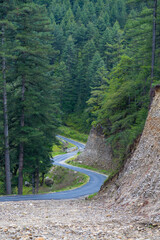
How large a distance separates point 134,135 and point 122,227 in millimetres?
9326

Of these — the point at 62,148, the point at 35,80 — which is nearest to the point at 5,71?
the point at 35,80

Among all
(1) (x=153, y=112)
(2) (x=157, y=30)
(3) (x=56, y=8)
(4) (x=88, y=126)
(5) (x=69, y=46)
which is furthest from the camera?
(3) (x=56, y=8)

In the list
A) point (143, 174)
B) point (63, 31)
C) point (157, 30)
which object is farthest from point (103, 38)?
point (143, 174)

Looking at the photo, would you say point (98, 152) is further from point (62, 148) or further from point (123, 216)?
point (123, 216)

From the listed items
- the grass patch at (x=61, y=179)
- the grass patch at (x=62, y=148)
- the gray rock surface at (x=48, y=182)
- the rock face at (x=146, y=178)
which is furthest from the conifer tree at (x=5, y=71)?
the grass patch at (x=62, y=148)

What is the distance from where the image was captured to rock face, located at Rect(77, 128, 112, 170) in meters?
36.2

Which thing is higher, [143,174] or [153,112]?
[153,112]

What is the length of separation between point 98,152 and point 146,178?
27313 millimetres

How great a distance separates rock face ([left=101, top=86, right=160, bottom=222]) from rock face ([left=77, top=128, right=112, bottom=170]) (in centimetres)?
2060

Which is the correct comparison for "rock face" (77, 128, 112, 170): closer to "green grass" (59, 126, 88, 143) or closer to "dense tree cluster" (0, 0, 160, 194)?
"dense tree cluster" (0, 0, 160, 194)

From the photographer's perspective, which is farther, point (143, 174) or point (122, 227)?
point (143, 174)

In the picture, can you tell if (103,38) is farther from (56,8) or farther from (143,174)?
(143,174)

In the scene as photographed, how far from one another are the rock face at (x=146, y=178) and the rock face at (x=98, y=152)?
67.6 feet

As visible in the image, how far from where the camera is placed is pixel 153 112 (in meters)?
14.0
